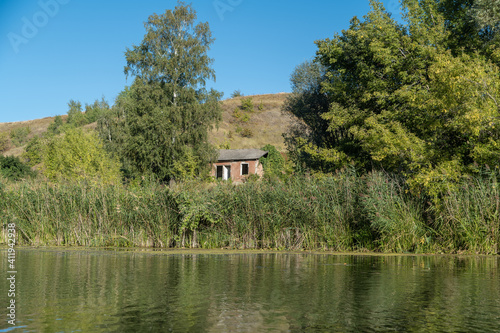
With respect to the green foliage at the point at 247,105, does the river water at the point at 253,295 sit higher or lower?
lower

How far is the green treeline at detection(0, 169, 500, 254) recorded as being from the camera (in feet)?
48.8

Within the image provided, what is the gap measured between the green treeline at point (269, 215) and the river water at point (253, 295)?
2092mm

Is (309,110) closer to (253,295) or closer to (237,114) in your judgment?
A: (253,295)

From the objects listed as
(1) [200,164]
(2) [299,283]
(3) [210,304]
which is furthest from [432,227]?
(1) [200,164]

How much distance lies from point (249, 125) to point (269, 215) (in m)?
86.2

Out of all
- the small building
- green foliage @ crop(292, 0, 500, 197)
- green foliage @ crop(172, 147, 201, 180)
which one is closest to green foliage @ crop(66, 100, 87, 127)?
the small building

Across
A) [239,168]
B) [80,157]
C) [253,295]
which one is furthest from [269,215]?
[239,168]

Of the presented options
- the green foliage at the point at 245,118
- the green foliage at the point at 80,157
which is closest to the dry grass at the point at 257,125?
the green foliage at the point at 245,118

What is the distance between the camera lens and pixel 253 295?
7816 millimetres

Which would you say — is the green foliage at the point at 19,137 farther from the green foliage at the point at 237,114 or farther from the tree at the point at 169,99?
the tree at the point at 169,99

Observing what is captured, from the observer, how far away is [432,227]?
50.5 feet

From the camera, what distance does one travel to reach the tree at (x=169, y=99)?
44312 mm

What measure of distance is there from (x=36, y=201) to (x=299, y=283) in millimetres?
11456

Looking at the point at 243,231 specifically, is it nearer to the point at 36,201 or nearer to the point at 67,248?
the point at 67,248
